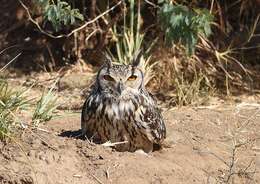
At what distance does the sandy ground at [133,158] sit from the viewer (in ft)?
17.5

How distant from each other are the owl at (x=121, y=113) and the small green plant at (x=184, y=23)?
1437mm

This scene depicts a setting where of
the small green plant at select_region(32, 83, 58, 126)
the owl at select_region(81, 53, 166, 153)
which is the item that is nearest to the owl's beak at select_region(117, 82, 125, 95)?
the owl at select_region(81, 53, 166, 153)

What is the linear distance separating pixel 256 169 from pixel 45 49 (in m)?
3.94

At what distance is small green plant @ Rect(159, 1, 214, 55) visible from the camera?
779cm

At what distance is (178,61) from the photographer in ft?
29.1

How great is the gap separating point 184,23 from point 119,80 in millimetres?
1741

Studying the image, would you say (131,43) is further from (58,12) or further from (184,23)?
(58,12)

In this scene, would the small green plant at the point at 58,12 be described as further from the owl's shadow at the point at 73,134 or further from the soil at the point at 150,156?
the owl's shadow at the point at 73,134

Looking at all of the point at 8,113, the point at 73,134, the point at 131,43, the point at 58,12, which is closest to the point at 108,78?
the point at 73,134

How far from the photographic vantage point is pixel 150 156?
6.28m

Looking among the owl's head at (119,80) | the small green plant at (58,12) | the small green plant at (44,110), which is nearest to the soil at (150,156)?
the small green plant at (44,110)

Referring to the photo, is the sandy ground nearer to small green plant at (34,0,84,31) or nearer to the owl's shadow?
the owl's shadow

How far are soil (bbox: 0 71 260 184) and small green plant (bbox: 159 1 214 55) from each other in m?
0.82

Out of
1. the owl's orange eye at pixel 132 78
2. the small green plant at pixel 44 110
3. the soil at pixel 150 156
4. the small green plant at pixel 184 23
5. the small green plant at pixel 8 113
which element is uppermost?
the small green plant at pixel 184 23
